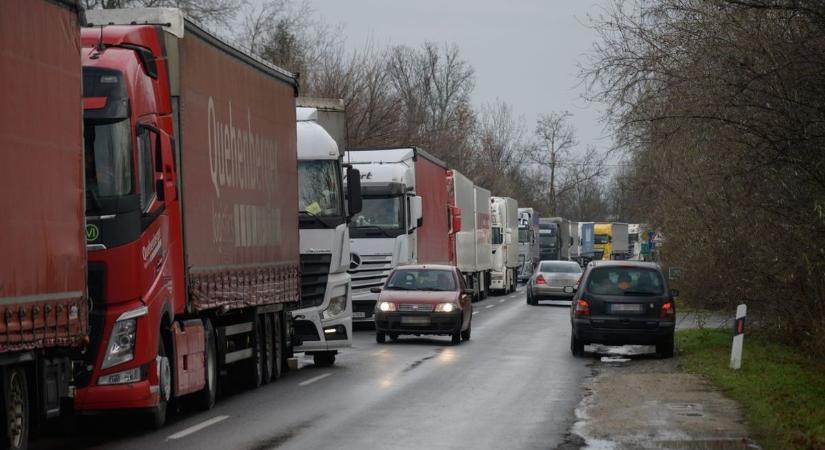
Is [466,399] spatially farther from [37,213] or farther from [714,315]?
[714,315]

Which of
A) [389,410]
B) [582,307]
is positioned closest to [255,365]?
[389,410]

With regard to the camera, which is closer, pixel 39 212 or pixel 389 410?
pixel 39 212

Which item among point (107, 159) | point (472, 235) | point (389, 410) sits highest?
point (107, 159)

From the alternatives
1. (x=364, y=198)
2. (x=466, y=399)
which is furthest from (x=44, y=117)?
(x=364, y=198)

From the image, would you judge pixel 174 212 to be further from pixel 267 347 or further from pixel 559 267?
pixel 559 267

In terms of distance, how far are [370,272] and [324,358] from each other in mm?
10605

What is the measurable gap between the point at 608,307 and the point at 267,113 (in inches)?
309

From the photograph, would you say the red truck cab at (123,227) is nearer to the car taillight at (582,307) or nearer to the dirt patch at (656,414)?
the dirt patch at (656,414)

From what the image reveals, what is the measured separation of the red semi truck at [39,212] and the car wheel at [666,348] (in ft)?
47.9

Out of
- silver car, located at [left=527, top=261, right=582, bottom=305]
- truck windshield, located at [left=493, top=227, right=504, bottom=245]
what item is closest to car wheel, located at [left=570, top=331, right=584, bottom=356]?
silver car, located at [left=527, top=261, right=582, bottom=305]

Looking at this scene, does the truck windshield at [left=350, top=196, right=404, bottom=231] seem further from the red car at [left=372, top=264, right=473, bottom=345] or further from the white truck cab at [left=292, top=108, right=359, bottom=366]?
the white truck cab at [left=292, top=108, right=359, bottom=366]

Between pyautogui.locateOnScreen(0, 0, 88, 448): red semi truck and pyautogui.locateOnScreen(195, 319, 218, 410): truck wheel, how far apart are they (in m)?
4.37

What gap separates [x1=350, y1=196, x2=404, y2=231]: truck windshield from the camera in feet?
116

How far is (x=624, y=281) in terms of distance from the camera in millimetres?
25344
